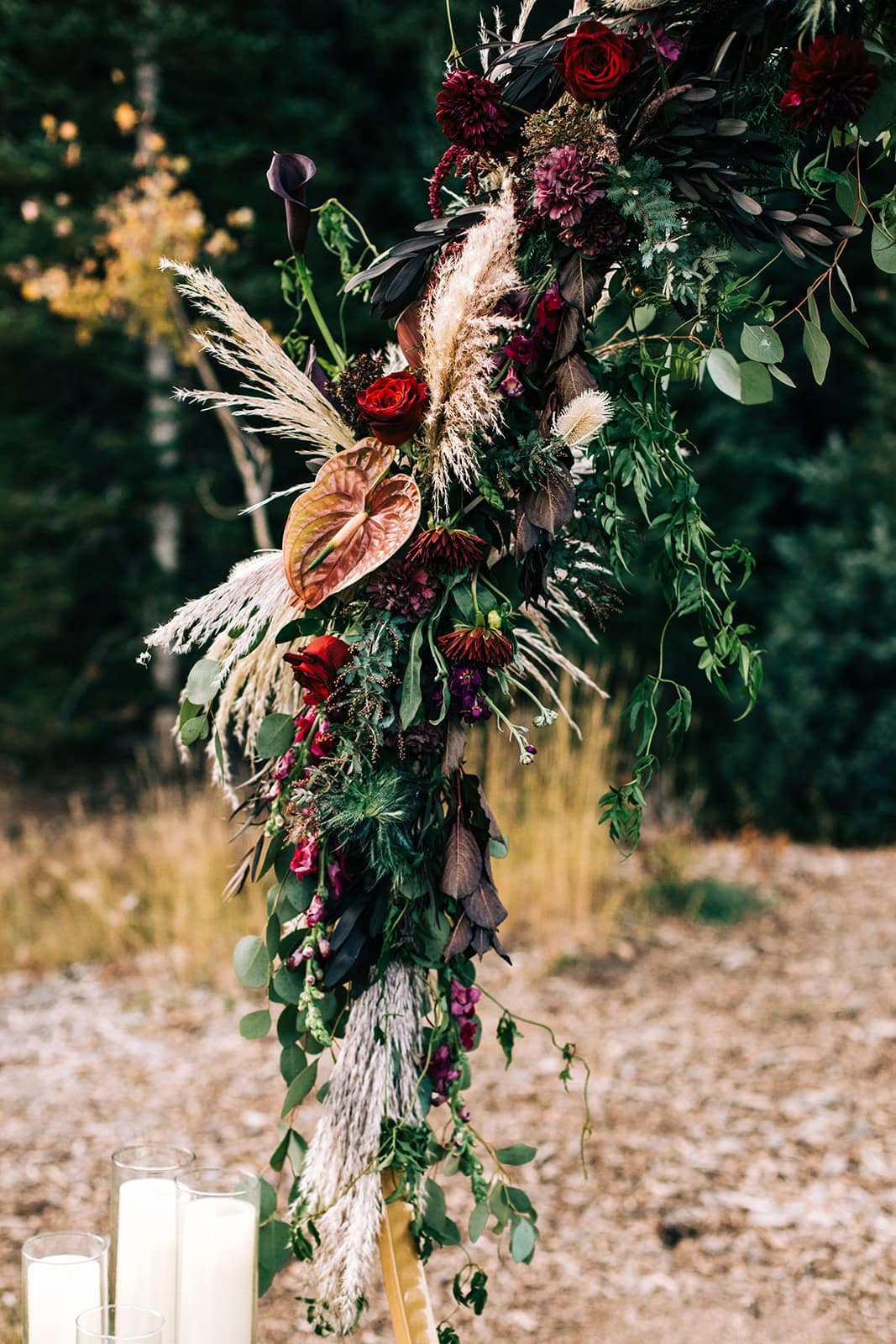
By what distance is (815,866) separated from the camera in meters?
5.61

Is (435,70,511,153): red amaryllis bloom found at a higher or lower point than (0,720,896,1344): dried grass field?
higher

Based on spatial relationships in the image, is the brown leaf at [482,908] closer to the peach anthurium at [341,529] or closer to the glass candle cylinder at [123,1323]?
the peach anthurium at [341,529]

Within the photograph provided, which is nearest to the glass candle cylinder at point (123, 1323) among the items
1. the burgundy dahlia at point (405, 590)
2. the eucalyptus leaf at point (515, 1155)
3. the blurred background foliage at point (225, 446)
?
the eucalyptus leaf at point (515, 1155)

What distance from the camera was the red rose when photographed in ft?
4.20

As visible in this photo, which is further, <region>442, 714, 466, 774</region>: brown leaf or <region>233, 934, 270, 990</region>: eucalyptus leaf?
<region>233, 934, 270, 990</region>: eucalyptus leaf

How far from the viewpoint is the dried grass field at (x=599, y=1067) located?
99.0 inches

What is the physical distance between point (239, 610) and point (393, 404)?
0.36 metres

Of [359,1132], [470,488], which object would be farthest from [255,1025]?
[470,488]

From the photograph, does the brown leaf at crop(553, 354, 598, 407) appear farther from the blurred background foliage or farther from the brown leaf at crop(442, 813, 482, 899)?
the blurred background foliage

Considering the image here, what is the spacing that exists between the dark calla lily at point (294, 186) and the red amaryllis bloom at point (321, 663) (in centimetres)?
56

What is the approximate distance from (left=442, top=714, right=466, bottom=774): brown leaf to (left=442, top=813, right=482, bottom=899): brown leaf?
8cm

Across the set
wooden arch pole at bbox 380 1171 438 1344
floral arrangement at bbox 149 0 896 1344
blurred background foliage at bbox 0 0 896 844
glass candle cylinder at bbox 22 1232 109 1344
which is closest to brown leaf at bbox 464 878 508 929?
floral arrangement at bbox 149 0 896 1344

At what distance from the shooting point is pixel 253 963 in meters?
1.55

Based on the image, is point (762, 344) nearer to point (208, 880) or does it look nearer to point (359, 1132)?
point (359, 1132)
